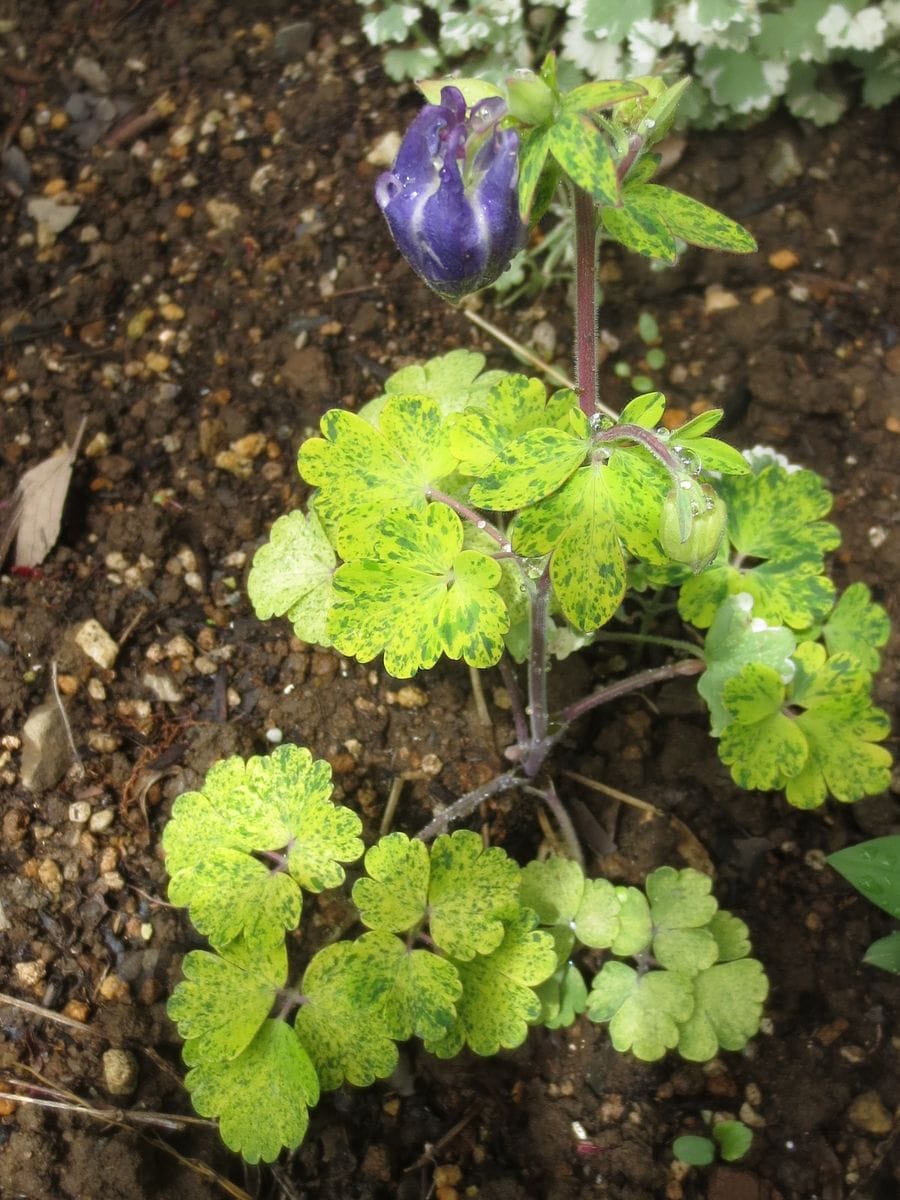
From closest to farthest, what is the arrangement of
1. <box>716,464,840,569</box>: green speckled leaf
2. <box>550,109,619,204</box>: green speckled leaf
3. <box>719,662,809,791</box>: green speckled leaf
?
<box>550,109,619,204</box>: green speckled leaf < <box>719,662,809,791</box>: green speckled leaf < <box>716,464,840,569</box>: green speckled leaf

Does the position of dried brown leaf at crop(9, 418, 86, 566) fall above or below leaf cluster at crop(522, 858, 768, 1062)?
above

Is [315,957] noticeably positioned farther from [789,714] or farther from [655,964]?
[789,714]

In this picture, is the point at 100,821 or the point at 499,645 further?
the point at 100,821

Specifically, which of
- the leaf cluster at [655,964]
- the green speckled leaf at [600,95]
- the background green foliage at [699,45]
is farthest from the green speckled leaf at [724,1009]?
the background green foliage at [699,45]

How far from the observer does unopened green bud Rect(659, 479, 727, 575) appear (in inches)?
41.1

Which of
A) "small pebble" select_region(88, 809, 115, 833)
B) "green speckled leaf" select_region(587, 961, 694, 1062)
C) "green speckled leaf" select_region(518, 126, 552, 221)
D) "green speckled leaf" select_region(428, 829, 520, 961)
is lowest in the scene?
"green speckled leaf" select_region(587, 961, 694, 1062)

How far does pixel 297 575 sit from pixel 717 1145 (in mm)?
995

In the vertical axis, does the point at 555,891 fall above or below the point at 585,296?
below

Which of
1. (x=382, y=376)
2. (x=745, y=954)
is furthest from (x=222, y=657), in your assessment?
(x=745, y=954)

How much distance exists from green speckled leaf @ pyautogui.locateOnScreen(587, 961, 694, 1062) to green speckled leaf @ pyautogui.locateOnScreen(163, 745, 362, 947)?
40 cm

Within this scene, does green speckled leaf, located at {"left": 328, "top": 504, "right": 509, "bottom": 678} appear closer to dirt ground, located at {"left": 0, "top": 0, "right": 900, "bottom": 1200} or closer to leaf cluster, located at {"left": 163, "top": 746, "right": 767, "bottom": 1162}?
leaf cluster, located at {"left": 163, "top": 746, "right": 767, "bottom": 1162}

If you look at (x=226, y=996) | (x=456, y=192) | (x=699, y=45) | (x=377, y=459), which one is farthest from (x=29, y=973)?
(x=699, y=45)

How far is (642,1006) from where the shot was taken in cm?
145

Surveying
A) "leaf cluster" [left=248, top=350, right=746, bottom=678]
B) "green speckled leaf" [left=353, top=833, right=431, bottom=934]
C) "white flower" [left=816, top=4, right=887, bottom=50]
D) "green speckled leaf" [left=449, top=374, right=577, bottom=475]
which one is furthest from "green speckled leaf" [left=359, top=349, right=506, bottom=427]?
"white flower" [left=816, top=4, right=887, bottom=50]
